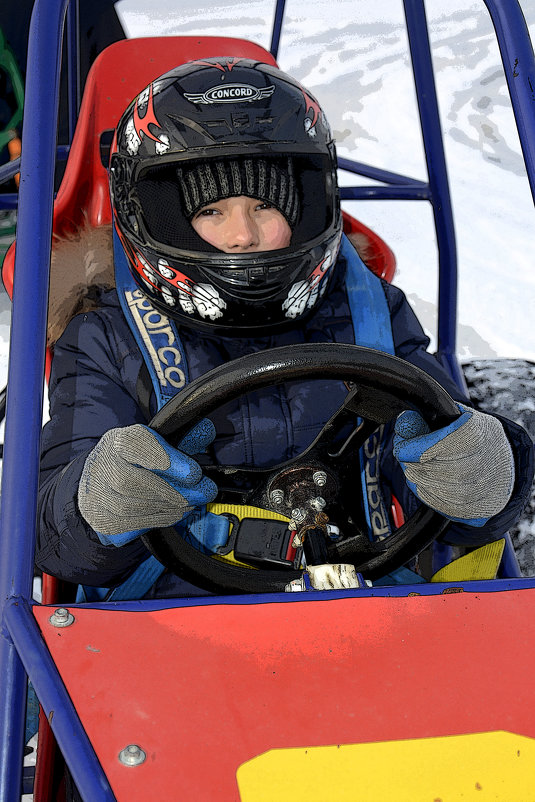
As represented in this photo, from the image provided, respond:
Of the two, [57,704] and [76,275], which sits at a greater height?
[76,275]

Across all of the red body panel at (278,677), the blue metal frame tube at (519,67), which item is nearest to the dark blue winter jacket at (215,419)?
the red body panel at (278,677)

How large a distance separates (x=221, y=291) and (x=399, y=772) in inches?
28.3

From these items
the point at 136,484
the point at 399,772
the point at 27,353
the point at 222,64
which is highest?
the point at 222,64

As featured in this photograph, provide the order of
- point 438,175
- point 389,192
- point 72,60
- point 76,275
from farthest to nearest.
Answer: point 72,60 → point 389,192 → point 438,175 → point 76,275

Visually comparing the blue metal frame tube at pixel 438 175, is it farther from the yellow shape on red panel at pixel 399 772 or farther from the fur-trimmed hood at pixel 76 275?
the yellow shape on red panel at pixel 399 772

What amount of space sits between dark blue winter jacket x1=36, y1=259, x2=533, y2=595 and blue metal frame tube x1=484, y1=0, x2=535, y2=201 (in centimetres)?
39

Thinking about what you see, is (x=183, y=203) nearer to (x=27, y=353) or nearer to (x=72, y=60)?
(x=27, y=353)

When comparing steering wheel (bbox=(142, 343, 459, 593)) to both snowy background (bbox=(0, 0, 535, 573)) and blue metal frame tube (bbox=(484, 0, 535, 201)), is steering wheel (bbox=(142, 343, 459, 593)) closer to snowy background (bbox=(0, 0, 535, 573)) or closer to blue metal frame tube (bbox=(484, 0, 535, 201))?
blue metal frame tube (bbox=(484, 0, 535, 201))

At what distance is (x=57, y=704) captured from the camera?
2.60 ft

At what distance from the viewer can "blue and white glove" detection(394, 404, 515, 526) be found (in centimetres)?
109

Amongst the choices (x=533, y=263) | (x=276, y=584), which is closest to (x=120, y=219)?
(x=276, y=584)

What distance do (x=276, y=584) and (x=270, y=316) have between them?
0.41 meters

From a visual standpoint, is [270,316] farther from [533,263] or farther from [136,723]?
[533,263]

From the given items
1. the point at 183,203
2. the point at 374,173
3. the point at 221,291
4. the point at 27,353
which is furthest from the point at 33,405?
the point at 374,173
